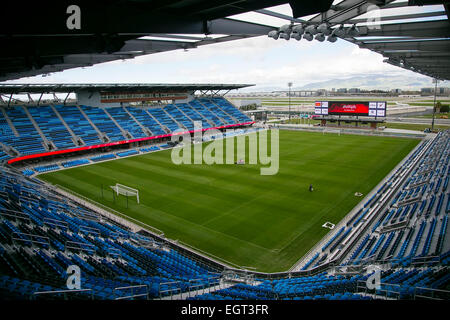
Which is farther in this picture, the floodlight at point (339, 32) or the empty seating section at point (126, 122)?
the empty seating section at point (126, 122)

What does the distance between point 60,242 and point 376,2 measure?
1314 centimetres

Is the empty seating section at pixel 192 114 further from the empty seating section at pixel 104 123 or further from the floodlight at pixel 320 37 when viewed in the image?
the floodlight at pixel 320 37

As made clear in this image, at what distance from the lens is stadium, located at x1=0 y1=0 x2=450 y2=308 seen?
7410mm

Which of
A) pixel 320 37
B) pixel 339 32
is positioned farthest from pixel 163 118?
pixel 339 32

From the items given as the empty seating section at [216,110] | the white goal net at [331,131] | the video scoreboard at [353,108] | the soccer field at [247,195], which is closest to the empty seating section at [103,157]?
the soccer field at [247,195]

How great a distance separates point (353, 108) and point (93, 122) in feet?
150

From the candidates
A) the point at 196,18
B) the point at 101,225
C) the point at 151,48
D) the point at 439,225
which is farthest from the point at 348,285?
the point at 101,225

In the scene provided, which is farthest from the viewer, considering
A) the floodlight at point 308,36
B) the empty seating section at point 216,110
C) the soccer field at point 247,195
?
the empty seating section at point 216,110

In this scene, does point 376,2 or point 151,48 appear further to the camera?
point 151,48

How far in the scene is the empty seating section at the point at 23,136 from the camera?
3434 centimetres

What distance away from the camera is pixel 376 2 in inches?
257

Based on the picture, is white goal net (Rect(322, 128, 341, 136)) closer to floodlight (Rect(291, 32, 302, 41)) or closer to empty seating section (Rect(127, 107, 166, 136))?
empty seating section (Rect(127, 107, 166, 136))

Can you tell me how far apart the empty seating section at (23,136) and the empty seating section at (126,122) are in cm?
1223

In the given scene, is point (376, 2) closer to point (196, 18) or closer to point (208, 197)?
point (196, 18)
